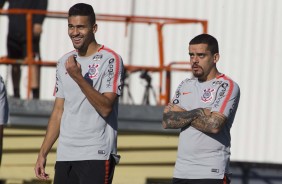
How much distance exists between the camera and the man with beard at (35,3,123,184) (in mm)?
7199

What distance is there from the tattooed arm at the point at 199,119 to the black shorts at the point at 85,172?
58cm

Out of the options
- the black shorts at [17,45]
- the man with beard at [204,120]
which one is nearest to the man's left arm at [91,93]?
the man with beard at [204,120]

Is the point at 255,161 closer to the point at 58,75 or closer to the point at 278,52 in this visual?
the point at 278,52

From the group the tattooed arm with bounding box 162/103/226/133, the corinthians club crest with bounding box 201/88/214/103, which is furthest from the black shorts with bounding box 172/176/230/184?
the corinthians club crest with bounding box 201/88/214/103

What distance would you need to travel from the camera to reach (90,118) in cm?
724

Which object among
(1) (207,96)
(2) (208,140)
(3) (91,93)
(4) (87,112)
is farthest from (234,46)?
(3) (91,93)

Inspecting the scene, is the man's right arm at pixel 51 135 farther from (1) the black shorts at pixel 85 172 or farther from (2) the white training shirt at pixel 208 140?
(2) the white training shirt at pixel 208 140

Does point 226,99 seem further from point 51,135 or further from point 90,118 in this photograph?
point 51,135

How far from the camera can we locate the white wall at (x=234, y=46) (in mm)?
14117

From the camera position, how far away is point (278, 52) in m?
14.5

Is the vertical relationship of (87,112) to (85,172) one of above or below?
above

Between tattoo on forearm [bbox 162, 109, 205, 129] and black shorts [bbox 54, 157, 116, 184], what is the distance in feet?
1.86

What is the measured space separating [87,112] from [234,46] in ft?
24.2

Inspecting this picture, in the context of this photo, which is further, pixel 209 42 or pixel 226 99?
pixel 209 42
